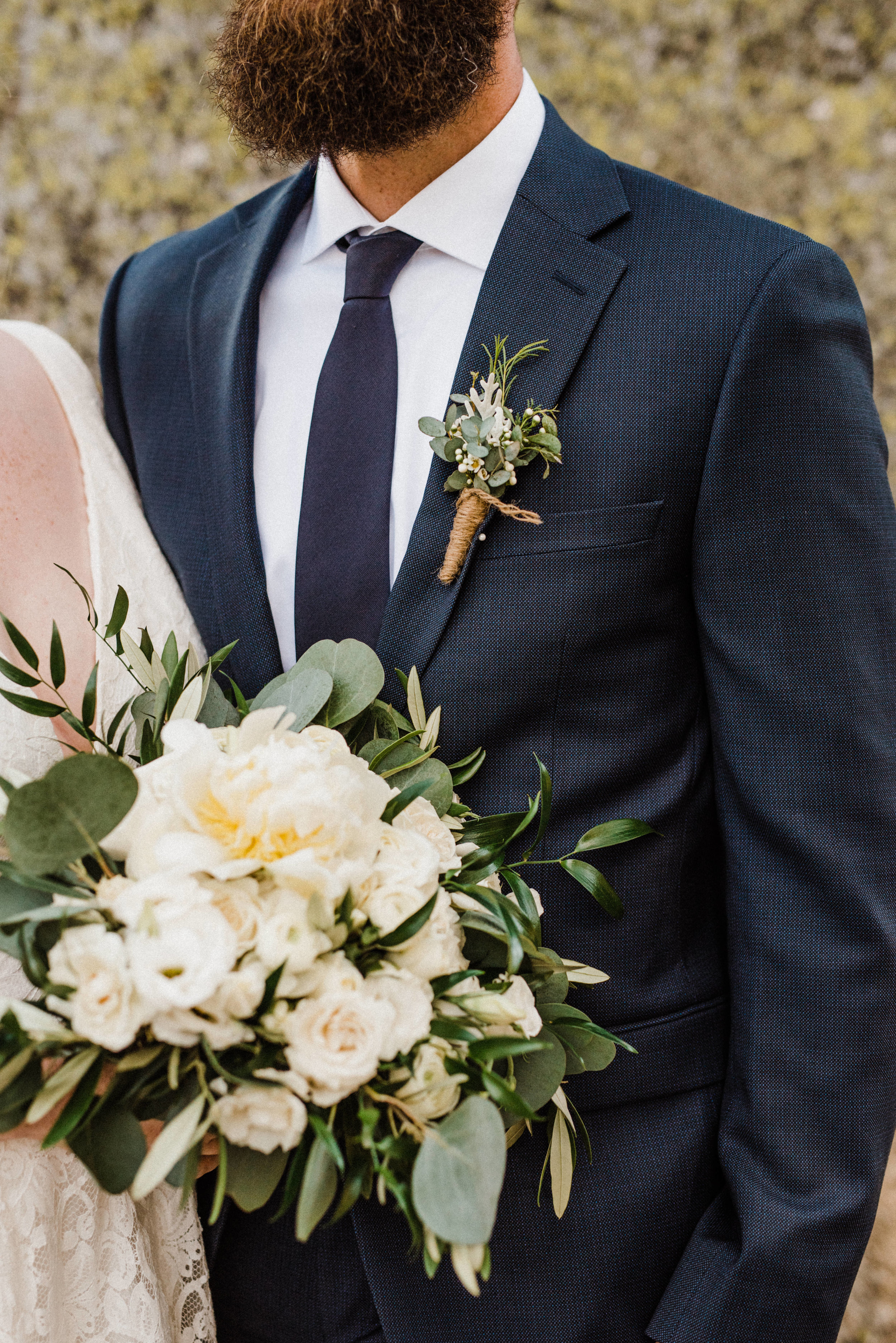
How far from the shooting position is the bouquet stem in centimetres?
115

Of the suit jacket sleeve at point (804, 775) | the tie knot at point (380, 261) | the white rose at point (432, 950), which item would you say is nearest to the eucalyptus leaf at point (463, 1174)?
the white rose at point (432, 950)

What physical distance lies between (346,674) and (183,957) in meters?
0.38

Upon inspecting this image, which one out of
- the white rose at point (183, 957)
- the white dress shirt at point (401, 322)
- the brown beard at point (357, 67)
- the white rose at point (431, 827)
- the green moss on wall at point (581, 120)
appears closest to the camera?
the white rose at point (183, 957)

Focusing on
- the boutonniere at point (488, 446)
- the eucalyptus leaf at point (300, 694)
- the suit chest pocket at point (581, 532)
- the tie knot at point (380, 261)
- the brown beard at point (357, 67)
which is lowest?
the eucalyptus leaf at point (300, 694)

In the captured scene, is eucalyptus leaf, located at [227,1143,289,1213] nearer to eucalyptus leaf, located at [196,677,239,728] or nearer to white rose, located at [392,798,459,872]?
white rose, located at [392,798,459,872]

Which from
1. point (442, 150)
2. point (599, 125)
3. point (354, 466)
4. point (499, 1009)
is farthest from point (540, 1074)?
point (599, 125)

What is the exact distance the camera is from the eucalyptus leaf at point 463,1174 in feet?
2.36

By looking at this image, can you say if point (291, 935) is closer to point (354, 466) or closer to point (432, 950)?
point (432, 950)

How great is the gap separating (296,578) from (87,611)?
26 centimetres

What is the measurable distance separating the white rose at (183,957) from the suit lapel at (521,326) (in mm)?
508

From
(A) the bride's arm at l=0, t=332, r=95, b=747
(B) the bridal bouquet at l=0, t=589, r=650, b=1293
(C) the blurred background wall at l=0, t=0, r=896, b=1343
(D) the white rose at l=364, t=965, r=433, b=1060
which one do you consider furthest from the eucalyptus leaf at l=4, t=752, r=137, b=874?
(C) the blurred background wall at l=0, t=0, r=896, b=1343

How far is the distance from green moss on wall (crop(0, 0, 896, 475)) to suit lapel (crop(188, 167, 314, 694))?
816mm

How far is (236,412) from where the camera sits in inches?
52.1

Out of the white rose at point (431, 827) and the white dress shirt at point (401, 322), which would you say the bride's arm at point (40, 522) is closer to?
the white dress shirt at point (401, 322)
